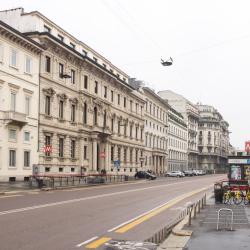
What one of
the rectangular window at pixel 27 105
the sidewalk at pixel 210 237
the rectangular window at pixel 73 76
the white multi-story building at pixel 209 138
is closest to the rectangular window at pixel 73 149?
the rectangular window at pixel 73 76

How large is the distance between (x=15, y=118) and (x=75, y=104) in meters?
14.4

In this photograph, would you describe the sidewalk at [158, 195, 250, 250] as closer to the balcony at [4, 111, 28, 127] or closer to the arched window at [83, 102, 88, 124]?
the balcony at [4, 111, 28, 127]

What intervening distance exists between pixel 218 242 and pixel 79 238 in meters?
3.29

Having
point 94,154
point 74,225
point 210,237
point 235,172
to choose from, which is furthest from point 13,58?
point 210,237

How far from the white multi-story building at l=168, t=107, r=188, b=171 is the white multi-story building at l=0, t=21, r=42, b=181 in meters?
63.3

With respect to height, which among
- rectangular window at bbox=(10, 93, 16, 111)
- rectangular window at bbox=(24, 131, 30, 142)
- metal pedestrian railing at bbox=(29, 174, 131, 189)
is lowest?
metal pedestrian railing at bbox=(29, 174, 131, 189)

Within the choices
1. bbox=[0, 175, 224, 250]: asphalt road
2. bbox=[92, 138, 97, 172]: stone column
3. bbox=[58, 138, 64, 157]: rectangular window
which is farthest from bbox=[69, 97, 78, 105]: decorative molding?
bbox=[0, 175, 224, 250]: asphalt road

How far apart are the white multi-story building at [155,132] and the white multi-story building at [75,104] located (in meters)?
13.7

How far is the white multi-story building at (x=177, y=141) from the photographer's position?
106438 mm

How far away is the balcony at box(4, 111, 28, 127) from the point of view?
3844 centimetres

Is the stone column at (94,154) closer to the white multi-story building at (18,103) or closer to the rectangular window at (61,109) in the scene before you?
the rectangular window at (61,109)

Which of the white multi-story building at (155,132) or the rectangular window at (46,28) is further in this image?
the white multi-story building at (155,132)

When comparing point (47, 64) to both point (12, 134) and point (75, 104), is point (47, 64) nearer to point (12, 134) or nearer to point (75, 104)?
point (75, 104)

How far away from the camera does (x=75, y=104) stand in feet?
174
